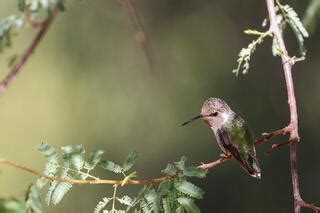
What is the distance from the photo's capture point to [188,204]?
Answer: 171 cm

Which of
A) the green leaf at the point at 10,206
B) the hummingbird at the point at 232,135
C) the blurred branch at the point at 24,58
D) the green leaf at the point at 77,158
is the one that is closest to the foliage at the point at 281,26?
the hummingbird at the point at 232,135

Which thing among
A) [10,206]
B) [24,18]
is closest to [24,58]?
[24,18]

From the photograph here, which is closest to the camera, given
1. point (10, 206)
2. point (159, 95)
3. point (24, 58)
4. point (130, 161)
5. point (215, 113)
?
point (10, 206)

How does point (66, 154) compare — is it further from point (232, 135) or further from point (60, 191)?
point (232, 135)

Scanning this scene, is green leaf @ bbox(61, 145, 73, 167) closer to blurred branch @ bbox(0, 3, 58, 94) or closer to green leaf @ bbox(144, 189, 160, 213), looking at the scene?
green leaf @ bbox(144, 189, 160, 213)

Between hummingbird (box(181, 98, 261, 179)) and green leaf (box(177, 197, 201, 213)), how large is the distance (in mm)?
338

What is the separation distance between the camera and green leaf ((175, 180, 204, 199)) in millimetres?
1698

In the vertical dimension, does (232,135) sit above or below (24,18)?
below

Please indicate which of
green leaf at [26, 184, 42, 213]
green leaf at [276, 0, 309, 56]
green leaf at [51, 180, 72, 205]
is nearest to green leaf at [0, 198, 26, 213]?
green leaf at [26, 184, 42, 213]

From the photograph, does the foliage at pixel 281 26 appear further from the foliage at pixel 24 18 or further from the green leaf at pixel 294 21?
the foliage at pixel 24 18

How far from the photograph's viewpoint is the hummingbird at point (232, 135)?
2027 millimetres

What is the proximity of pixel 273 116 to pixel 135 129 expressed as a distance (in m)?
0.93

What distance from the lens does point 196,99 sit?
4.36m

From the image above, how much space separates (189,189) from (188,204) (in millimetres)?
39
